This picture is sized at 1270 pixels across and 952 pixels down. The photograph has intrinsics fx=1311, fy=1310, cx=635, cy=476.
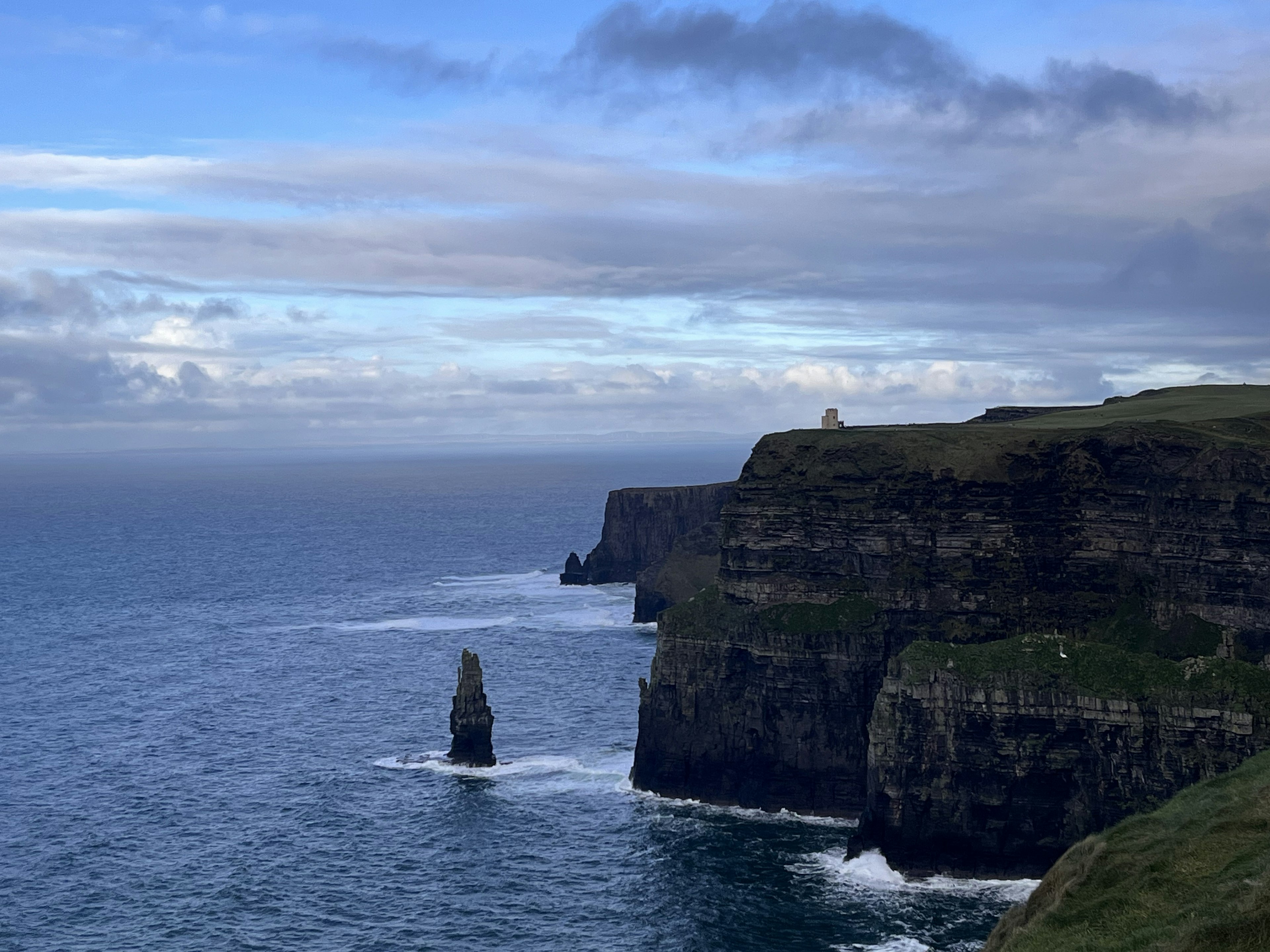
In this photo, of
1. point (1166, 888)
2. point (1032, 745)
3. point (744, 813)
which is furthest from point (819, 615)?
point (1166, 888)

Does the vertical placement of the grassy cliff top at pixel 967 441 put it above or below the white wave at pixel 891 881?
above

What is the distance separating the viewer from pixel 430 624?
167 meters

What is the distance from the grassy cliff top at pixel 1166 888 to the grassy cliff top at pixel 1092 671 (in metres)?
18.4

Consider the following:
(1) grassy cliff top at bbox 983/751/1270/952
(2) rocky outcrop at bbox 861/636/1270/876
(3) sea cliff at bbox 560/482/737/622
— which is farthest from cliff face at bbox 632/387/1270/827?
(3) sea cliff at bbox 560/482/737/622

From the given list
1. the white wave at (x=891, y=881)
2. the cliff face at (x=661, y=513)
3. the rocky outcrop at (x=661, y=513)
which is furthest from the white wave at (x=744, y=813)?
the rocky outcrop at (x=661, y=513)

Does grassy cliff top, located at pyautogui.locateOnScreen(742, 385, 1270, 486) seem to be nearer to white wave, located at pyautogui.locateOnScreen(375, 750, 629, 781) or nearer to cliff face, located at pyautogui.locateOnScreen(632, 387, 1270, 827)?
cliff face, located at pyautogui.locateOnScreen(632, 387, 1270, 827)

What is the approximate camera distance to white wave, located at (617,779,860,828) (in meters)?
92.4

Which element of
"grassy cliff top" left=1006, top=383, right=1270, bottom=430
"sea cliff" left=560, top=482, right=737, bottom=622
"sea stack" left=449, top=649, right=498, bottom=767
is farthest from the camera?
"sea cliff" left=560, top=482, right=737, bottom=622

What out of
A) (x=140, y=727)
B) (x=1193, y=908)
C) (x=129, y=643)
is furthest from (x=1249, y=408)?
(x=129, y=643)

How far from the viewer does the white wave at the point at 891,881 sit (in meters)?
78.9

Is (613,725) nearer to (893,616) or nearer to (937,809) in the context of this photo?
(893,616)

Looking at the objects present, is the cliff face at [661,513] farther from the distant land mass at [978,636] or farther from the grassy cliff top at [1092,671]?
the grassy cliff top at [1092,671]

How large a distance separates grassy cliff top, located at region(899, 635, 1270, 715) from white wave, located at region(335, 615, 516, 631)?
83.5m

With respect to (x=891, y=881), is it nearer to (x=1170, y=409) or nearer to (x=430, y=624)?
(x=1170, y=409)
